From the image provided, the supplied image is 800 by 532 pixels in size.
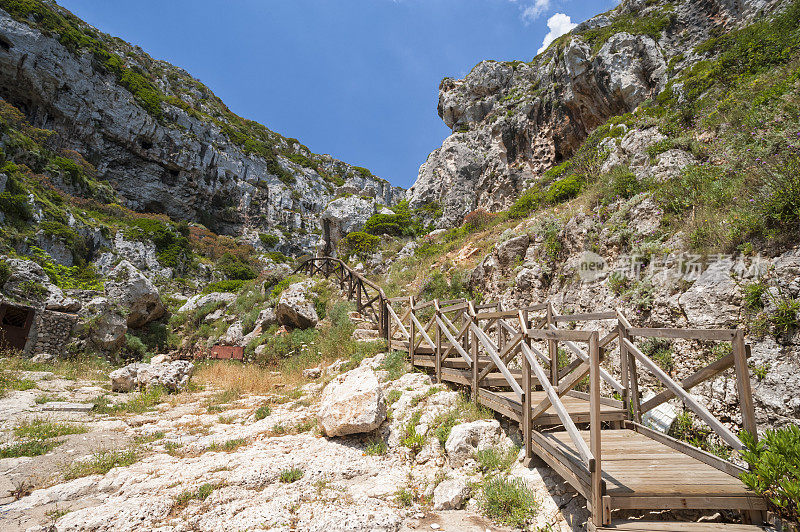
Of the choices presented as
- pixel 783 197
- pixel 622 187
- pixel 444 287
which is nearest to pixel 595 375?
pixel 783 197

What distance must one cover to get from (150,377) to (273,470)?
21.9 feet

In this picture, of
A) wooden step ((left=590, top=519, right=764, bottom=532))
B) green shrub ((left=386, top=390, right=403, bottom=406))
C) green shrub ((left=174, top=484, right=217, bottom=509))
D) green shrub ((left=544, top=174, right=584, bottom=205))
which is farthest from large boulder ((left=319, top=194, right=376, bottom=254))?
wooden step ((left=590, top=519, right=764, bottom=532))

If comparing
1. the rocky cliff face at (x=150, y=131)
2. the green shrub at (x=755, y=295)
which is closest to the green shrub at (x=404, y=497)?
the green shrub at (x=755, y=295)

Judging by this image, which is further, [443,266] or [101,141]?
[101,141]

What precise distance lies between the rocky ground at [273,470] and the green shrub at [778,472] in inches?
52.4

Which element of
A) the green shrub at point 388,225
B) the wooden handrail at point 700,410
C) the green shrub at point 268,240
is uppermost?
the green shrub at point 268,240

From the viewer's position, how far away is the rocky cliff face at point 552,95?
16797 millimetres

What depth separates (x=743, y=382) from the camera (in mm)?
2812

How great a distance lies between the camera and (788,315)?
3564mm

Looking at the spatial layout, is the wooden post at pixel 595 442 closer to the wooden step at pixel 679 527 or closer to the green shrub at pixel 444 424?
the wooden step at pixel 679 527

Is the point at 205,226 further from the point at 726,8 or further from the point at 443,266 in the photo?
the point at 726,8

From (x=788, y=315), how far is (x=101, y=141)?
5018 cm

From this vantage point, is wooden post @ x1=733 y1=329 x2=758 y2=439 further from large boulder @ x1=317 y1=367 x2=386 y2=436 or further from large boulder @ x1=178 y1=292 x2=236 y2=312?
large boulder @ x1=178 y1=292 x2=236 y2=312

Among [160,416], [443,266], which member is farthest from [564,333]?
[443,266]
